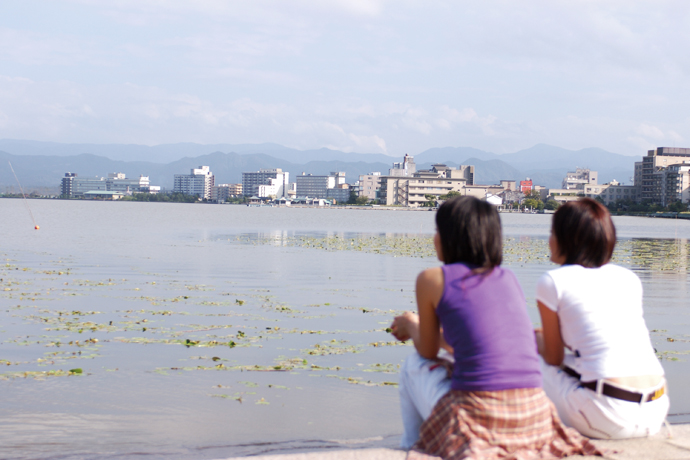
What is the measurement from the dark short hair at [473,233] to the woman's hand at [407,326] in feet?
1.95

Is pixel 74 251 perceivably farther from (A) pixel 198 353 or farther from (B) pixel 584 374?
(B) pixel 584 374

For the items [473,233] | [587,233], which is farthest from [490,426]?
[587,233]

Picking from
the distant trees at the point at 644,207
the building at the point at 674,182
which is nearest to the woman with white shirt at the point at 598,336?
the distant trees at the point at 644,207

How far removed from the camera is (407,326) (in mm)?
4371

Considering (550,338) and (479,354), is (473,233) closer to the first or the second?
(479,354)

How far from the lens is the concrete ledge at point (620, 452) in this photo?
4.08m

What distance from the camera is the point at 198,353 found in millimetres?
9203

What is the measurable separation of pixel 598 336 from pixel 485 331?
91 cm

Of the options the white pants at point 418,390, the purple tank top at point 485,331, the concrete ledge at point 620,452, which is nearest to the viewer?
the purple tank top at point 485,331

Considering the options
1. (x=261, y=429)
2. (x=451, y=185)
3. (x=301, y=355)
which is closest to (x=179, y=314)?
(x=301, y=355)

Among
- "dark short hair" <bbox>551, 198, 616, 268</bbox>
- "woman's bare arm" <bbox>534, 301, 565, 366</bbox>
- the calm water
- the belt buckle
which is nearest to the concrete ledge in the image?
the belt buckle

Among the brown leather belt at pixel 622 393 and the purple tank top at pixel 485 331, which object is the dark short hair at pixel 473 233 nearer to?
the purple tank top at pixel 485 331

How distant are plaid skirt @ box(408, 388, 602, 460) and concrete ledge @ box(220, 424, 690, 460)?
29 centimetres

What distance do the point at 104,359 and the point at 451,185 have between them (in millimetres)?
190393
